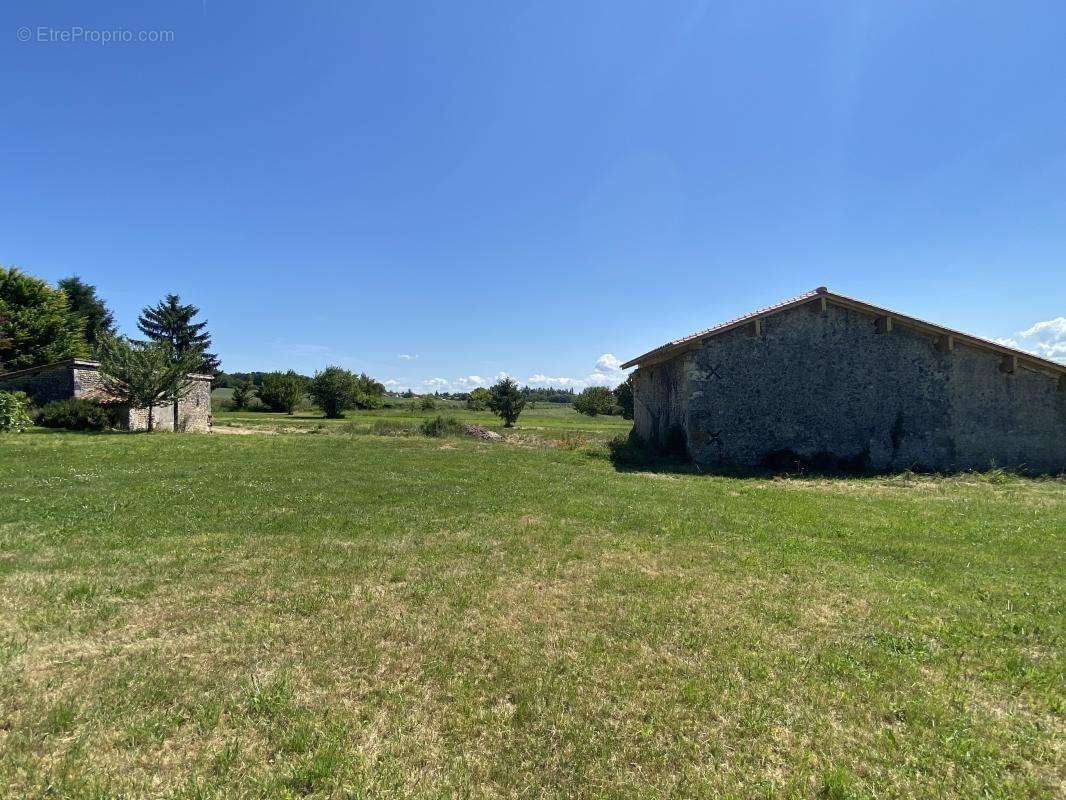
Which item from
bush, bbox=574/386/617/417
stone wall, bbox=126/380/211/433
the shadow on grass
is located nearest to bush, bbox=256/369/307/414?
stone wall, bbox=126/380/211/433

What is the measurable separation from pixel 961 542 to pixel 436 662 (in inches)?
341

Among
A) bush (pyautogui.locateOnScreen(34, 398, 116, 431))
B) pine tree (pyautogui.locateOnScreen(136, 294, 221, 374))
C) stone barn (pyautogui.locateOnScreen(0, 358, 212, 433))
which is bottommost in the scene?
bush (pyautogui.locateOnScreen(34, 398, 116, 431))

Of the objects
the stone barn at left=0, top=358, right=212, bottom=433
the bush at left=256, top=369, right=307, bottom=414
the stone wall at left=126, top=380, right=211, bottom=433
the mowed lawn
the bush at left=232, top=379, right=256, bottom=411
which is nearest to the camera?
the mowed lawn

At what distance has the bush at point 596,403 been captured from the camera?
79188mm

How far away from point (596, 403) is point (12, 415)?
220ft

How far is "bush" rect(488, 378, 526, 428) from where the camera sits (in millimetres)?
44344

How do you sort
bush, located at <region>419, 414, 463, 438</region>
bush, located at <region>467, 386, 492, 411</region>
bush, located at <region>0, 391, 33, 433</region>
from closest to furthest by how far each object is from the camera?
1. bush, located at <region>0, 391, 33, 433</region>
2. bush, located at <region>419, 414, 463, 438</region>
3. bush, located at <region>467, 386, 492, 411</region>

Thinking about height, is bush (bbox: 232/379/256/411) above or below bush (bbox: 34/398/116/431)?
above

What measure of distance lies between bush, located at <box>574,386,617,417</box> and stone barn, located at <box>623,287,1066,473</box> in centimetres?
6123

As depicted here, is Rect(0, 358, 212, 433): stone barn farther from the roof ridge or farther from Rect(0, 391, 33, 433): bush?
the roof ridge

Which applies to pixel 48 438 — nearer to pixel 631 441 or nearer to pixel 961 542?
pixel 631 441

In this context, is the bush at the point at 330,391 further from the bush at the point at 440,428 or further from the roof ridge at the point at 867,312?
the roof ridge at the point at 867,312

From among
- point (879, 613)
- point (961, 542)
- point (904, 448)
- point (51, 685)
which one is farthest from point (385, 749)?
point (904, 448)

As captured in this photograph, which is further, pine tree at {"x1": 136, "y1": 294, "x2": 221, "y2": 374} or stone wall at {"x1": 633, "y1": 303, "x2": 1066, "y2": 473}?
pine tree at {"x1": 136, "y1": 294, "x2": 221, "y2": 374}
